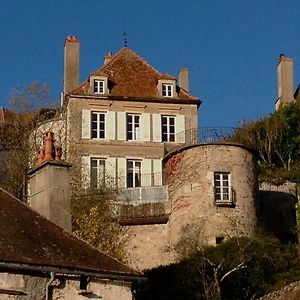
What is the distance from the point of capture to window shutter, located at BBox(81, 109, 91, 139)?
4847 cm

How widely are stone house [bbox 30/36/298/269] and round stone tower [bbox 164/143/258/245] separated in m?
0.04

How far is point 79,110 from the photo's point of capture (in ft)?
160

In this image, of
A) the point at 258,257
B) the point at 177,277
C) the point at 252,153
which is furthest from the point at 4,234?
the point at 252,153

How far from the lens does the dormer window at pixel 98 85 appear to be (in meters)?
49.8

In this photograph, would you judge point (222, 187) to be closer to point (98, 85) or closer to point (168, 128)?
point (168, 128)

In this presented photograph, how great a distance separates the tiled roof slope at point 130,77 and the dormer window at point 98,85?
0.72 ft

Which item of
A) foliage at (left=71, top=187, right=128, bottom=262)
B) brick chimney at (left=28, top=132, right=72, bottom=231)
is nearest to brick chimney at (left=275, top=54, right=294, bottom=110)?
foliage at (left=71, top=187, right=128, bottom=262)

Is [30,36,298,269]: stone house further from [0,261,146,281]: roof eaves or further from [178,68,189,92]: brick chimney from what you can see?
[0,261,146,281]: roof eaves

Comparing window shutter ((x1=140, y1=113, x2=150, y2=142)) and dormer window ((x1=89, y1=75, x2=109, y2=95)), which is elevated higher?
dormer window ((x1=89, y1=75, x2=109, y2=95))

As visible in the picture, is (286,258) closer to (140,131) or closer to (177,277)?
(177,277)

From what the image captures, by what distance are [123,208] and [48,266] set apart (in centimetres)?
2203

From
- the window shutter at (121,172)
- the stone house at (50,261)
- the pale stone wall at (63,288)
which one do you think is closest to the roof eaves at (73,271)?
the stone house at (50,261)

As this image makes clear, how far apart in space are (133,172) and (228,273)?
1804cm

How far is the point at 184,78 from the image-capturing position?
54.6 m
